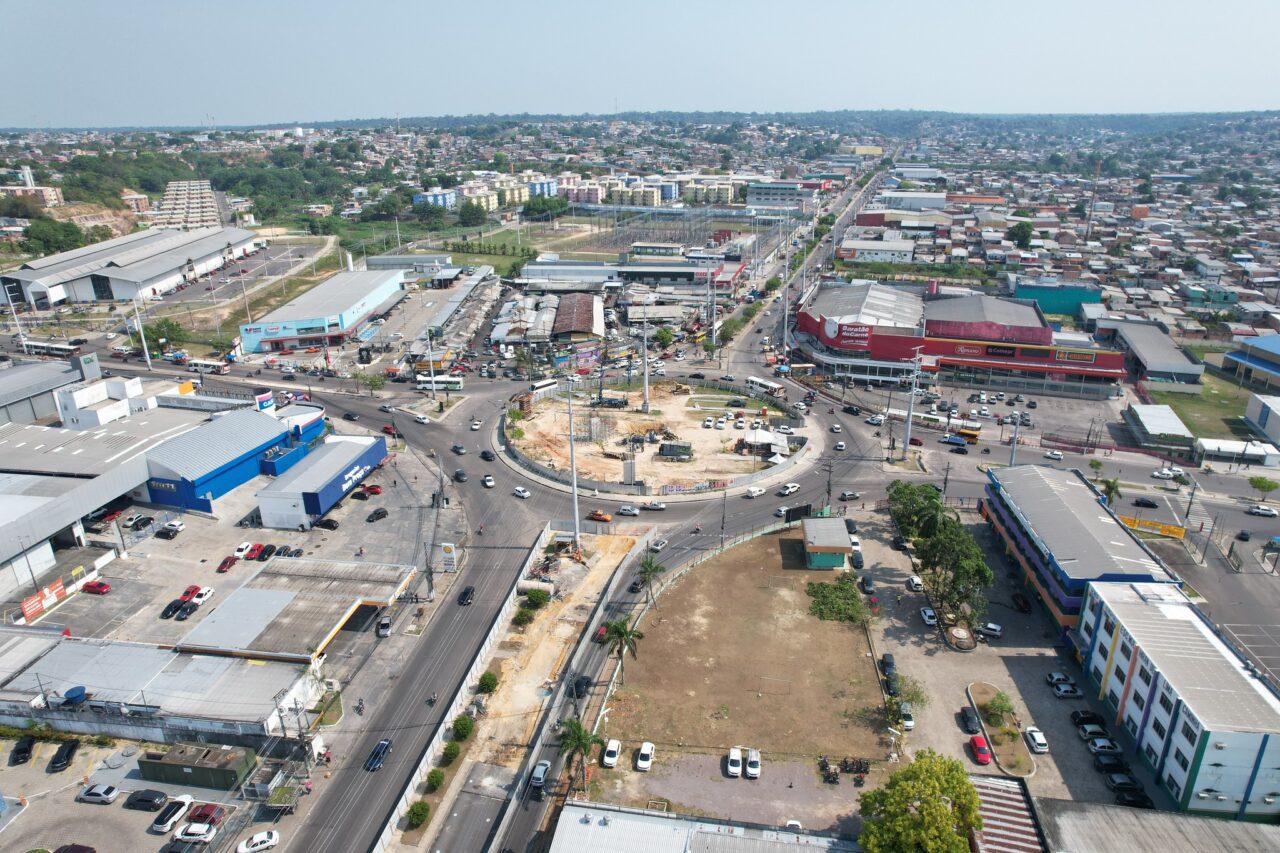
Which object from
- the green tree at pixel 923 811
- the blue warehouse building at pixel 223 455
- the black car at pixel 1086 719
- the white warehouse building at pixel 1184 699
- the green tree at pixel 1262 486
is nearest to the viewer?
the green tree at pixel 923 811

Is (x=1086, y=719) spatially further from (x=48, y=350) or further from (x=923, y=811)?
(x=48, y=350)

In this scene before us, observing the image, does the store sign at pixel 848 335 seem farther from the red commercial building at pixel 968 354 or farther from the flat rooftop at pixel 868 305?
the flat rooftop at pixel 868 305

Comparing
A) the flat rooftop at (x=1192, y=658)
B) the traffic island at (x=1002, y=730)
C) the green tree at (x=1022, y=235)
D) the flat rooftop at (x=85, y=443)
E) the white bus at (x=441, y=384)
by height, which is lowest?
the traffic island at (x=1002, y=730)

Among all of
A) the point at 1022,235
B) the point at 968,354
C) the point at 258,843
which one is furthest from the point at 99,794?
the point at 1022,235

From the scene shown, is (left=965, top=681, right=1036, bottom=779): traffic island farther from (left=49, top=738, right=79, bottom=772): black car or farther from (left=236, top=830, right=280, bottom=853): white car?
(left=49, top=738, right=79, bottom=772): black car

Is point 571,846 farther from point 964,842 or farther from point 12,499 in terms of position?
point 12,499

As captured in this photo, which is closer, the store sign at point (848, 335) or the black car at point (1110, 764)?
the black car at point (1110, 764)

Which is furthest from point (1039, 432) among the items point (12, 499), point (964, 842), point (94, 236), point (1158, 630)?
point (94, 236)

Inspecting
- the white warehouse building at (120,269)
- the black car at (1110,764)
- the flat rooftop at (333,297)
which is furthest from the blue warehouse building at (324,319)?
the black car at (1110,764)
